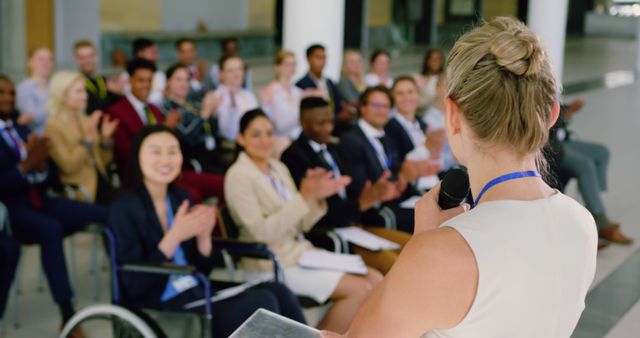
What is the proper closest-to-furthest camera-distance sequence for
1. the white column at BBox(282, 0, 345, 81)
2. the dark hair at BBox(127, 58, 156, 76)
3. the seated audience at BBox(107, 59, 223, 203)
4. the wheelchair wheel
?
the wheelchair wheel
the seated audience at BBox(107, 59, 223, 203)
the dark hair at BBox(127, 58, 156, 76)
the white column at BBox(282, 0, 345, 81)

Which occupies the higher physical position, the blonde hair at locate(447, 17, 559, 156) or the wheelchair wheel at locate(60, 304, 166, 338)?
the blonde hair at locate(447, 17, 559, 156)

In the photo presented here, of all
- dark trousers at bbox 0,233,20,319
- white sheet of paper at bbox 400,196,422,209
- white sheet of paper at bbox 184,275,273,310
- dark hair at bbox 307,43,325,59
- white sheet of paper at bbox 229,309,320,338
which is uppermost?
dark hair at bbox 307,43,325,59

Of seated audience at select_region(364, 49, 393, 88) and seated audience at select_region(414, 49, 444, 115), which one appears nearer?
seated audience at select_region(364, 49, 393, 88)

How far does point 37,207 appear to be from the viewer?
17.5 ft

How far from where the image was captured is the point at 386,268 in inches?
196

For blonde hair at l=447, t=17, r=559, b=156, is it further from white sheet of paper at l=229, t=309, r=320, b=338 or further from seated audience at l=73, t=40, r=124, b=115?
seated audience at l=73, t=40, r=124, b=115

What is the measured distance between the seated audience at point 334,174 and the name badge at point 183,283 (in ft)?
3.75

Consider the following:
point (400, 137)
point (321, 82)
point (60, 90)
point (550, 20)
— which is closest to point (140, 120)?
point (60, 90)

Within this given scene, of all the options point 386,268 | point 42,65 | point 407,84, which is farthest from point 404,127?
point 42,65

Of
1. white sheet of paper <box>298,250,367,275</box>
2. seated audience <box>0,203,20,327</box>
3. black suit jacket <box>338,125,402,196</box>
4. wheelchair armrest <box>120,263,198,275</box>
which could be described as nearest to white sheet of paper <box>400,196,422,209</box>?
black suit jacket <box>338,125,402,196</box>

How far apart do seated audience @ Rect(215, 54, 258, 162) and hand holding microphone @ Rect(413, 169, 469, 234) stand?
588 centimetres

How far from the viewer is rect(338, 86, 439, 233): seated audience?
5625mm

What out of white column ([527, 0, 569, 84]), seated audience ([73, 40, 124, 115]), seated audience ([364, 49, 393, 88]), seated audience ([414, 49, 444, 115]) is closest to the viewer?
seated audience ([73, 40, 124, 115])

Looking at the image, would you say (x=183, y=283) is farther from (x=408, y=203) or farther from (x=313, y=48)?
(x=313, y=48)
